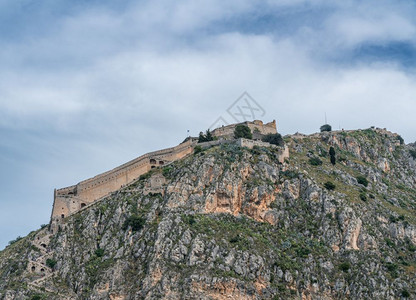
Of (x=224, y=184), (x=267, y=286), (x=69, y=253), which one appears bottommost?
(x=267, y=286)

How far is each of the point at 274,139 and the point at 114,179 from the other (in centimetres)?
2791

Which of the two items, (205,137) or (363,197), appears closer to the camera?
(363,197)

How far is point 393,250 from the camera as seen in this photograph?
11169cm

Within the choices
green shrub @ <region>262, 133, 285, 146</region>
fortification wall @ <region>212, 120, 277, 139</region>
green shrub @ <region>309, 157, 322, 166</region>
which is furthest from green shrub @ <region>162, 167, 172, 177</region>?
green shrub @ <region>309, 157, 322, 166</region>

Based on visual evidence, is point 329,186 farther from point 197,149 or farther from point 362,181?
point 197,149

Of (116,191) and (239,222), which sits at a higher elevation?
(116,191)

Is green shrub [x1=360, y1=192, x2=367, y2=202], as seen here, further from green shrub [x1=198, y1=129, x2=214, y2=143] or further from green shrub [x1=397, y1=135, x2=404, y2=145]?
green shrub [x1=397, y1=135, x2=404, y2=145]

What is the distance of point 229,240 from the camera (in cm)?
10444

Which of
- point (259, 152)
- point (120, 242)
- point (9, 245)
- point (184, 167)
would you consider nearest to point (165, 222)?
point (120, 242)

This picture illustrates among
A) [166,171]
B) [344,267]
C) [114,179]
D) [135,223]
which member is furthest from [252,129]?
[344,267]

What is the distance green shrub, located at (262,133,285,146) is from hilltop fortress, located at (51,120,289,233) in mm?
1712

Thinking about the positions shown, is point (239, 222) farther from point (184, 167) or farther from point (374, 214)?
point (374, 214)

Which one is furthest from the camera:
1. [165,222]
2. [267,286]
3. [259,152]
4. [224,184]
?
[259,152]

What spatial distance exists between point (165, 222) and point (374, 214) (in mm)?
32502
